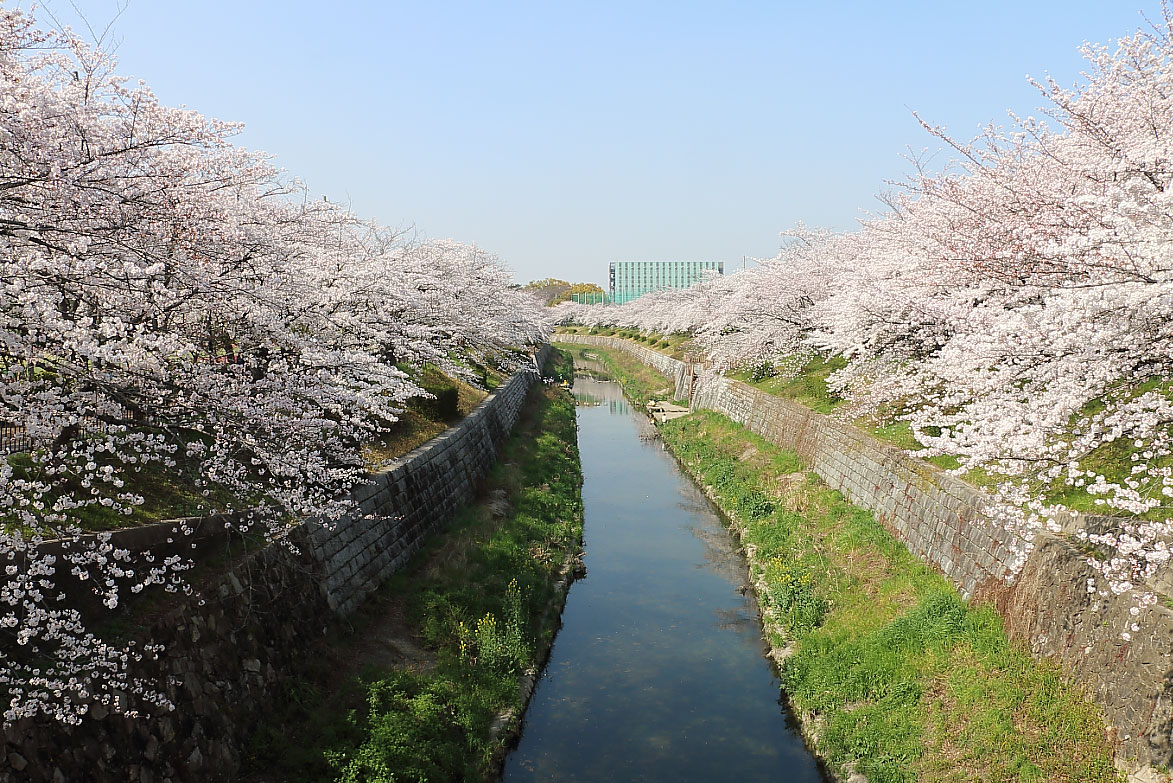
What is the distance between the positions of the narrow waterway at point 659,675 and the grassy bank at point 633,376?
2227cm

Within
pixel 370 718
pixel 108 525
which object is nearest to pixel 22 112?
pixel 108 525

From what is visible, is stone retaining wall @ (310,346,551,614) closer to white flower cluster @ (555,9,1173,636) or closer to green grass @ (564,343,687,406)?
white flower cluster @ (555,9,1173,636)

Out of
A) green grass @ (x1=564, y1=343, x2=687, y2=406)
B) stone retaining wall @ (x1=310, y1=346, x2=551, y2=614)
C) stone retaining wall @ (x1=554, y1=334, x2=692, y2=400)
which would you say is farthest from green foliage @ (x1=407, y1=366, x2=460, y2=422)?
green grass @ (x1=564, y1=343, x2=687, y2=406)

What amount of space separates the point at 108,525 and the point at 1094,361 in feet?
30.1

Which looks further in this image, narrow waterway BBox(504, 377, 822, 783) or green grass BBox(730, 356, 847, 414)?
green grass BBox(730, 356, 847, 414)

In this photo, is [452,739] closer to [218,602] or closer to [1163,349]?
[218,602]

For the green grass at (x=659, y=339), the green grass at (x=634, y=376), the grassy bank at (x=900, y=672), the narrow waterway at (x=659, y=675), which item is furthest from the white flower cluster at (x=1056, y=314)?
the green grass at (x=659, y=339)

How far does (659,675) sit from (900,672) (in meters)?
3.62

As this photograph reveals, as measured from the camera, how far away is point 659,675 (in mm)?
11453

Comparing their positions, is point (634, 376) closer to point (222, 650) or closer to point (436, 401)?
point (436, 401)

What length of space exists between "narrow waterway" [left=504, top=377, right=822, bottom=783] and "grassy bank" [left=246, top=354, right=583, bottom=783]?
59 cm

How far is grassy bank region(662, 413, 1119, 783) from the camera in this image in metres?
7.40

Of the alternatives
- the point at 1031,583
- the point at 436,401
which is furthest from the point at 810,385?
the point at 1031,583

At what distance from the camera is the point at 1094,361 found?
21.8 feet
